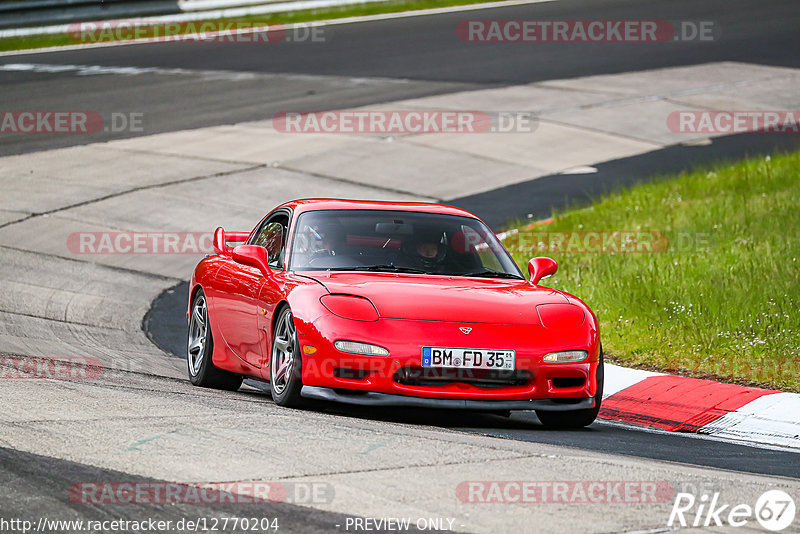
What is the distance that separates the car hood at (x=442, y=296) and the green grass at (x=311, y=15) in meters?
23.7

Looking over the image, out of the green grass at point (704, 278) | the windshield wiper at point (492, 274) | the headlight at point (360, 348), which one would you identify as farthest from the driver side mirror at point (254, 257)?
the green grass at point (704, 278)

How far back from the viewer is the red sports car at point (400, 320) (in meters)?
7.34

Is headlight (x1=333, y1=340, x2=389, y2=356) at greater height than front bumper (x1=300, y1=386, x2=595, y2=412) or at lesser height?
greater

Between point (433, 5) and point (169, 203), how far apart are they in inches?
760

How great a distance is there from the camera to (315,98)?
2395 centimetres

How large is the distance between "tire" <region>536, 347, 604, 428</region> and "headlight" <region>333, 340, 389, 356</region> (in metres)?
1.10

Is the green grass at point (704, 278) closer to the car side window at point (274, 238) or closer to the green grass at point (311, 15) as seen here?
the car side window at point (274, 238)

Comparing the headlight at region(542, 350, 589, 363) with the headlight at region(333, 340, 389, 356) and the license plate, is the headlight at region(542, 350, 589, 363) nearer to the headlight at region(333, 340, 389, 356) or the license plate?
the license plate

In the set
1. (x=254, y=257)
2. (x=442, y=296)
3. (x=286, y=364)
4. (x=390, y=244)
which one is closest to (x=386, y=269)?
(x=390, y=244)

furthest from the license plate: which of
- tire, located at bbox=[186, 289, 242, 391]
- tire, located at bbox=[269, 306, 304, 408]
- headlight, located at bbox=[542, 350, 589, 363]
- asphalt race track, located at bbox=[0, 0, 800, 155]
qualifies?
asphalt race track, located at bbox=[0, 0, 800, 155]

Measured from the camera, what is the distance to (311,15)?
108 ft

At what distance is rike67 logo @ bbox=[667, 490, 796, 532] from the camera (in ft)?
16.9

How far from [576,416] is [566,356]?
525mm

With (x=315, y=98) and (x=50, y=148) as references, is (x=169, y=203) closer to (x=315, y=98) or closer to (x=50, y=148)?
(x=50, y=148)
